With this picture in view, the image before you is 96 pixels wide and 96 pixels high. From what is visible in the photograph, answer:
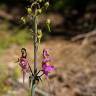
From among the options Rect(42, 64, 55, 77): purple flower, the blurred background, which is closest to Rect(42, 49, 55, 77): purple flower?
Rect(42, 64, 55, 77): purple flower

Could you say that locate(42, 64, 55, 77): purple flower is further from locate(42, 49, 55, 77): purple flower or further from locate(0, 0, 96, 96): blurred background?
locate(0, 0, 96, 96): blurred background

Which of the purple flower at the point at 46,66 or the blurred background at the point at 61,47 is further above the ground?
the blurred background at the point at 61,47

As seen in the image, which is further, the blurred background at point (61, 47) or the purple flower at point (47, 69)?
the blurred background at point (61, 47)

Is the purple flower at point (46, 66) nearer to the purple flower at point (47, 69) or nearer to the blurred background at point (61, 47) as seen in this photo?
the purple flower at point (47, 69)

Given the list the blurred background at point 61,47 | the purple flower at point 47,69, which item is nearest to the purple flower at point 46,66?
the purple flower at point 47,69

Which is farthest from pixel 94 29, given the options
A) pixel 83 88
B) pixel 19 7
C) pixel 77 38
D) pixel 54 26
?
pixel 19 7

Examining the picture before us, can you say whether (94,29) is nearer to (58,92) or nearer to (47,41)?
(47,41)

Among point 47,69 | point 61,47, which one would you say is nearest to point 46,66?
point 47,69

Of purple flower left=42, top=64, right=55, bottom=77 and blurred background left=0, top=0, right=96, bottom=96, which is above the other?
blurred background left=0, top=0, right=96, bottom=96
